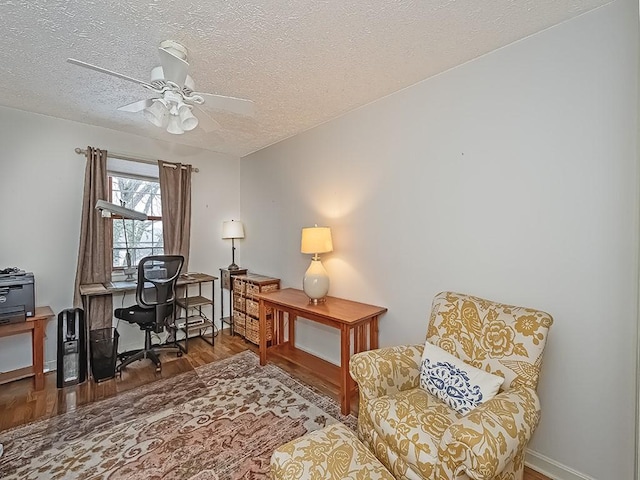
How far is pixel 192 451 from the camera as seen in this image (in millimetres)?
1809

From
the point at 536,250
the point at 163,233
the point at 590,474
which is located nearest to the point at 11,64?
the point at 163,233

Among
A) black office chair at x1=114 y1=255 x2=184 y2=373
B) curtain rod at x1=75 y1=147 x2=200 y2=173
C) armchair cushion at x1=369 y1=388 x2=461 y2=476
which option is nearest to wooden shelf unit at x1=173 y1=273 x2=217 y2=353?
black office chair at x1=114 y1=255 x2=184 y2=373

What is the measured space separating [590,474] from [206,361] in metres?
3.04

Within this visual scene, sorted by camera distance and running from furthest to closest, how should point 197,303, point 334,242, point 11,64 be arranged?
point 197,303 → point 334,242 → point 11,64

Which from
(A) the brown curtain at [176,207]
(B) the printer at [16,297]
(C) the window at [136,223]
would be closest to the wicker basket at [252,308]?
(A) the brown curtain at [176,207]

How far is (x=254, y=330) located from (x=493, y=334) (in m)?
2.62

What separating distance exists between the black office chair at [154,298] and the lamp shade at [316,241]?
50.1 inches

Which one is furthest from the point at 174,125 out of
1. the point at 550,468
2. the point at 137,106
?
the point at 550,468

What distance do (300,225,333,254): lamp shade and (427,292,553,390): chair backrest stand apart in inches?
43.5

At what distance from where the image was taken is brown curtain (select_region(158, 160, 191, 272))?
A: 3533mm

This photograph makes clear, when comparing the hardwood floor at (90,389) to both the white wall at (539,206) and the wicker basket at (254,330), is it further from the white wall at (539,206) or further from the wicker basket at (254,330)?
the white wall at (539,206)

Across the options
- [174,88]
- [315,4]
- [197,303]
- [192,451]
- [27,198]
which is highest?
[315,4]

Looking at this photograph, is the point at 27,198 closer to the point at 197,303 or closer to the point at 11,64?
the point at 11,64

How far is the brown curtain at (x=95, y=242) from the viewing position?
9.85 ft
